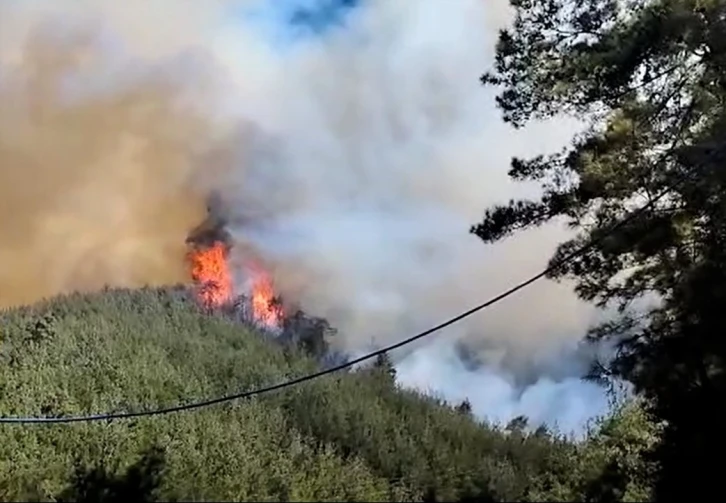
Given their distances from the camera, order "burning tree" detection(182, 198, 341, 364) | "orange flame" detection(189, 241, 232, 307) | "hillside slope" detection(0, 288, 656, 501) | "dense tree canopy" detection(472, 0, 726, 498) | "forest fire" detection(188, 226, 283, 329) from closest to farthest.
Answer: "hillside slope" detection(0, 288, 656, 501) < "dense tree canopy" detection(472, 0, 726, 498) < "burning tree" detection(182, 198, 341, 364) < "forest fire" detection(188, 226, 283, 329) < "orange flame" detection(189, 241, 232, 307)

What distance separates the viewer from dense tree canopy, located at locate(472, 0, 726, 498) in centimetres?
680

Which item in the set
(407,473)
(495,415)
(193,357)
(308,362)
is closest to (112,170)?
(193,357)

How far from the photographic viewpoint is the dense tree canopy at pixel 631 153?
680 cm

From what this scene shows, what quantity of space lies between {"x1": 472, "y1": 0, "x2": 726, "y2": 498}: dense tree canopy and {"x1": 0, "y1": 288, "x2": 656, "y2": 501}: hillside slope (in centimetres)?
132

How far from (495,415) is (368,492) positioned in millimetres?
2762

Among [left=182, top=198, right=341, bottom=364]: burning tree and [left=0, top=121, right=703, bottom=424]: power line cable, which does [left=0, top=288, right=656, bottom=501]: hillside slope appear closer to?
[left=0, top=121, right=703, bottom=424]: power line cable

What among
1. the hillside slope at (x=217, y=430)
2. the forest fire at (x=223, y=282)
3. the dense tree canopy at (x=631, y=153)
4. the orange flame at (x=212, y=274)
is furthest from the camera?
the orange flame at (x=212, y=274)

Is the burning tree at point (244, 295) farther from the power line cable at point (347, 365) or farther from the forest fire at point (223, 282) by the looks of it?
the power line cable at point (347, 365)

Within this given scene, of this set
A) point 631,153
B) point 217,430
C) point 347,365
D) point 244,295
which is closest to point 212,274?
point 244,295

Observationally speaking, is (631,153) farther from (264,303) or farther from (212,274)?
(212,274)

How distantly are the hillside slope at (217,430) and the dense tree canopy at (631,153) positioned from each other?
132 cm

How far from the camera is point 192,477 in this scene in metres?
5.52

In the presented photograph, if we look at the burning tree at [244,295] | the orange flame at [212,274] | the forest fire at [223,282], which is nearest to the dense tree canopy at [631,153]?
the burning tree at [244,295]

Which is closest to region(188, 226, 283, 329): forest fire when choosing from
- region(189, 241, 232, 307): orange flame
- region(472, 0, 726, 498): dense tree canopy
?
region(189, 241, 232, 307): orange flame
